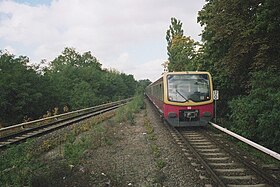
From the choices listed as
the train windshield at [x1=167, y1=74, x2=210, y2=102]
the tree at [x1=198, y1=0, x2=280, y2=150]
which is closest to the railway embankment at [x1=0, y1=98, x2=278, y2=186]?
the tree at [x1=198, y1=0, x2=280, y2=150]

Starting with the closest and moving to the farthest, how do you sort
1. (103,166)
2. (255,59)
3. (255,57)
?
(103,166) < (255,57) < (255,59)

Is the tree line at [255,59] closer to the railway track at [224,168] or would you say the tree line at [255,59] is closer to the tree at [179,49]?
the railway track at [224,168]

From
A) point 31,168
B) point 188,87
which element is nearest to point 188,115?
point 188,87

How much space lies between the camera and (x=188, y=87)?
13.6 m

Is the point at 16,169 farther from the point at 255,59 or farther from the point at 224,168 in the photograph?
the point at 255,59

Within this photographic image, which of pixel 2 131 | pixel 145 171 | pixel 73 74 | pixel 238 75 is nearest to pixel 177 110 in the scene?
pixel 238 75

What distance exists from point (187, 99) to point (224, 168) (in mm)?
6609

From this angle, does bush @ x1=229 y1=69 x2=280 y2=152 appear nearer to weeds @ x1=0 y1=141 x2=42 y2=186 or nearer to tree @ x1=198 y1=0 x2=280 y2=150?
tree @ x1=198 y1=0 x2=280 y2=150

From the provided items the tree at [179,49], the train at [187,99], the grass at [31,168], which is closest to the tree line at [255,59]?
the train at [187,99]

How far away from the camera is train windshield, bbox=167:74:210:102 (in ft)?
44.1

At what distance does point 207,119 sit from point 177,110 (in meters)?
1.47

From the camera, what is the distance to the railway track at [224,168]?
5.87 meters

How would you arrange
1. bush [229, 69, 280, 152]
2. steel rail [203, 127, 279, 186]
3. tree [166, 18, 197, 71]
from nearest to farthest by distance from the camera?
steel rail [203, 127, 279, 186] → bush [229, 69, 280, 152] → tree [166, 18, 197, 71]

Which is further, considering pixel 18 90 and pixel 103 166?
pixel 18 90
